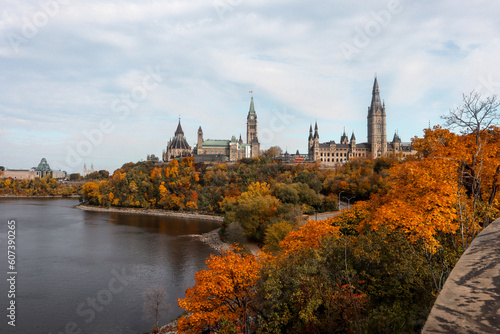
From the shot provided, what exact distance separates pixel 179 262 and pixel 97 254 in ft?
24.2

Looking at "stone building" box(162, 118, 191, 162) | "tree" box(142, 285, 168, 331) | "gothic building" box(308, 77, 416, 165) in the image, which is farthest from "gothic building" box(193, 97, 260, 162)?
"tree" box(142, 285, 168, 331)

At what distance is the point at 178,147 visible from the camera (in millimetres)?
96188

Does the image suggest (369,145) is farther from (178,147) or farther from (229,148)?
(178,147)

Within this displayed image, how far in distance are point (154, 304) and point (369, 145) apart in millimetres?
77797

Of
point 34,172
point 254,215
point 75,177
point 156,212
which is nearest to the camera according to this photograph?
point 254,215

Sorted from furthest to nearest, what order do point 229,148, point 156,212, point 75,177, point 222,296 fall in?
point 75,177 < point 229,148 < point 156,212 < point 222,296

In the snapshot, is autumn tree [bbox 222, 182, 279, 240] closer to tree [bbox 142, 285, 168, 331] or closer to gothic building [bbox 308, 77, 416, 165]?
tree [bbox 142, 285, 168, 331]

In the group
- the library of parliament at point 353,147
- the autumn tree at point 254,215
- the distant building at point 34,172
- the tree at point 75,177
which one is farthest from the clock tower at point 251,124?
the distant building at point 34,172

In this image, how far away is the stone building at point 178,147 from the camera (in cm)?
9544

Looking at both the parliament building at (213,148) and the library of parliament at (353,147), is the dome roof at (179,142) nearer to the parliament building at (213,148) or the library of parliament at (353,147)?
the parliament building at (213,148)

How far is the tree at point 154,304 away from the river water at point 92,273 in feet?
1.04

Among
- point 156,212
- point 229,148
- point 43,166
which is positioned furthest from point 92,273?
point 43,166

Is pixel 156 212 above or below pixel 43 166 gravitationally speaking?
below

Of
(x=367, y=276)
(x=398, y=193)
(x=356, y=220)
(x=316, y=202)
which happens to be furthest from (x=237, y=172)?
(x=367, y=276)
